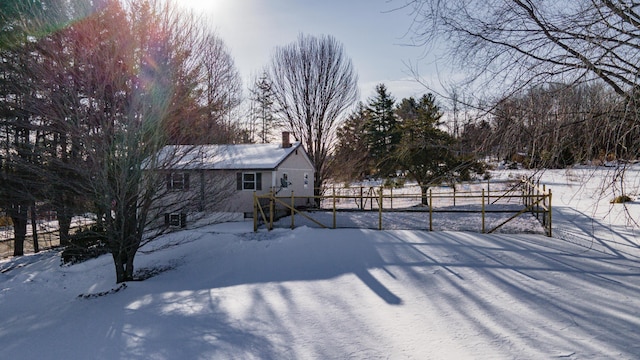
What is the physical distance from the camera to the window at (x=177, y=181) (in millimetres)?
9224

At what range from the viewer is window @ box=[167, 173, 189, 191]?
363 inches

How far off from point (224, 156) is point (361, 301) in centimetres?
1095

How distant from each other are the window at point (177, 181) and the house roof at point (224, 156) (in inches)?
10.0

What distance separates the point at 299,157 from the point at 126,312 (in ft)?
45.9

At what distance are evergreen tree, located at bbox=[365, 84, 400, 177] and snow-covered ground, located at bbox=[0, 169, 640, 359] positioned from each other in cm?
1699

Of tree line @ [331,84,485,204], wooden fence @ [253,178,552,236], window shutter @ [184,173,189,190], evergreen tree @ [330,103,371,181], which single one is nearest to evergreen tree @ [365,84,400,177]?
tree line @ [331,84,485,204]

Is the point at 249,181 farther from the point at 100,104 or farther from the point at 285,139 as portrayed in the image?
the point at 100,104

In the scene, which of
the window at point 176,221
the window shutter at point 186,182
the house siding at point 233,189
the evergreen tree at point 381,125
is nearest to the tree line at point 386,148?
the evergreen tree at point 381,125

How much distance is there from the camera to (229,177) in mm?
15531

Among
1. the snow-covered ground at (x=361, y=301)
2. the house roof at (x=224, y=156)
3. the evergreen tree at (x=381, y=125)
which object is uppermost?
the evergreen tree at (x=381, y=125)

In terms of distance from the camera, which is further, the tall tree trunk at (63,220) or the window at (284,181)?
the window at (284,181)

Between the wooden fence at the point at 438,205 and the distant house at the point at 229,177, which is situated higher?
the distant house at the point at 229,177

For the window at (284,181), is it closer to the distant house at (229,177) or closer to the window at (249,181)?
the distant house at (229,177)

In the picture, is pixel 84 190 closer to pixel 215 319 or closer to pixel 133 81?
pixel 133 81
